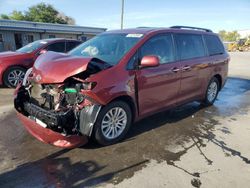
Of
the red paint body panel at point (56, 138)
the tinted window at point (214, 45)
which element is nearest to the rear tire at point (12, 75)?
the red paint body panel at point (56, 138)

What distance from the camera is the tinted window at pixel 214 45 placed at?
6.00 metres

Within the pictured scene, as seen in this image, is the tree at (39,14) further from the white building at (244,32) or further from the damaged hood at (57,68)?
the white building at (244,32)

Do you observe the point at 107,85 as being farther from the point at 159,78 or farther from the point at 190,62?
the point at 190,62

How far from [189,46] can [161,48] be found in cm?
101

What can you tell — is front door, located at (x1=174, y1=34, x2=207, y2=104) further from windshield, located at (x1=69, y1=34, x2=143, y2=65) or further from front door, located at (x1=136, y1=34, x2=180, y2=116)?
windshield, located at (x1=69, y1=34, x2=143, y2=65)

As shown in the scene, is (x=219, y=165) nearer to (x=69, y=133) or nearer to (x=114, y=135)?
(x=114, y=135)

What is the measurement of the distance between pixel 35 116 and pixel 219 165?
9.13ft

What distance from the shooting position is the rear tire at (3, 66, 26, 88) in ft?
26.0

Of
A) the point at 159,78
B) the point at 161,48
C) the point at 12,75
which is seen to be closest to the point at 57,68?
the point at 159,78

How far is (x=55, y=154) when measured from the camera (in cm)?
368

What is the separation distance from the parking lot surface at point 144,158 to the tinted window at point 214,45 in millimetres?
1864

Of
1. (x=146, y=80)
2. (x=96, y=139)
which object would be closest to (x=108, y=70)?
(x=146, y=80)

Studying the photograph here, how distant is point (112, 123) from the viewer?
12.9 feet

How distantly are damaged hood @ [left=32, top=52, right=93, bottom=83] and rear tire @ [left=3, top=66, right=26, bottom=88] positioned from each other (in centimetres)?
450
